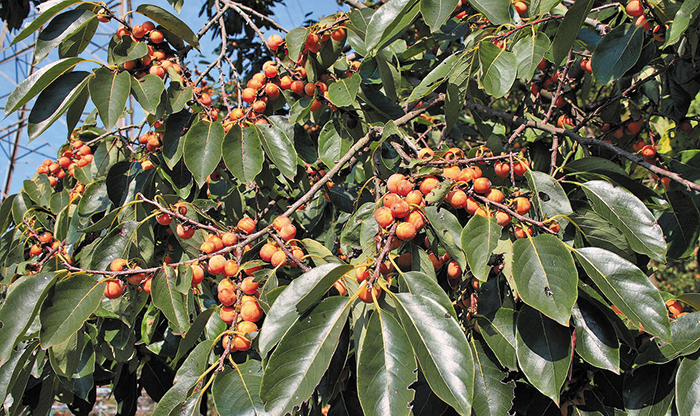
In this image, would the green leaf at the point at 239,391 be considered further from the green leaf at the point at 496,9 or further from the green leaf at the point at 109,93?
the green leaf at the point at 496,9

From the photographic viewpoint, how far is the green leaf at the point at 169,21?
1.40 meters

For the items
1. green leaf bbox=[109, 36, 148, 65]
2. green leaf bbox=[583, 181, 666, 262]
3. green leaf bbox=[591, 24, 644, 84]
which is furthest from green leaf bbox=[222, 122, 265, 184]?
green leaf bbox=[591, 24, 644, 84]

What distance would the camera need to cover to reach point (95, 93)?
1250 millimetres

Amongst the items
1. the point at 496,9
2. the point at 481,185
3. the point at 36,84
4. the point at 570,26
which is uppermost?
the point at 36,84

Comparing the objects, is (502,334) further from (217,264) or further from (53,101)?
(53,101)

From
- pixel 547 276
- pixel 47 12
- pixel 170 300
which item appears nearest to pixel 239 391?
pixel 170 300

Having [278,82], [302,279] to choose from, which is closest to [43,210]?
[278,82]

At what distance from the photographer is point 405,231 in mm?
985

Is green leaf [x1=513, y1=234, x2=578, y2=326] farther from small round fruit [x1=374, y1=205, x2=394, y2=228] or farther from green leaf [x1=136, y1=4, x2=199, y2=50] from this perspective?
green leaf [x1=136, y1=4, x2=199, y2=50]

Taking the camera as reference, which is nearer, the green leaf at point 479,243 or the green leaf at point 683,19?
the green leaf at point 479,243

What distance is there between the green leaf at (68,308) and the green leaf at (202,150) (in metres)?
0.41

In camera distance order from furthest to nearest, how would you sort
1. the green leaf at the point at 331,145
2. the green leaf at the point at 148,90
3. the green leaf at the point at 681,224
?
the green leaf at the point at 331,145 < the green leaf at the point at 681,224 < the green leaf at the point at 148,90

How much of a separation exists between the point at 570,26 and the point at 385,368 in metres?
0.81

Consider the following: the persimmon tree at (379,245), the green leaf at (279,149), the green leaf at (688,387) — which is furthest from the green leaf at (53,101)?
the green leaf at (688,387)
